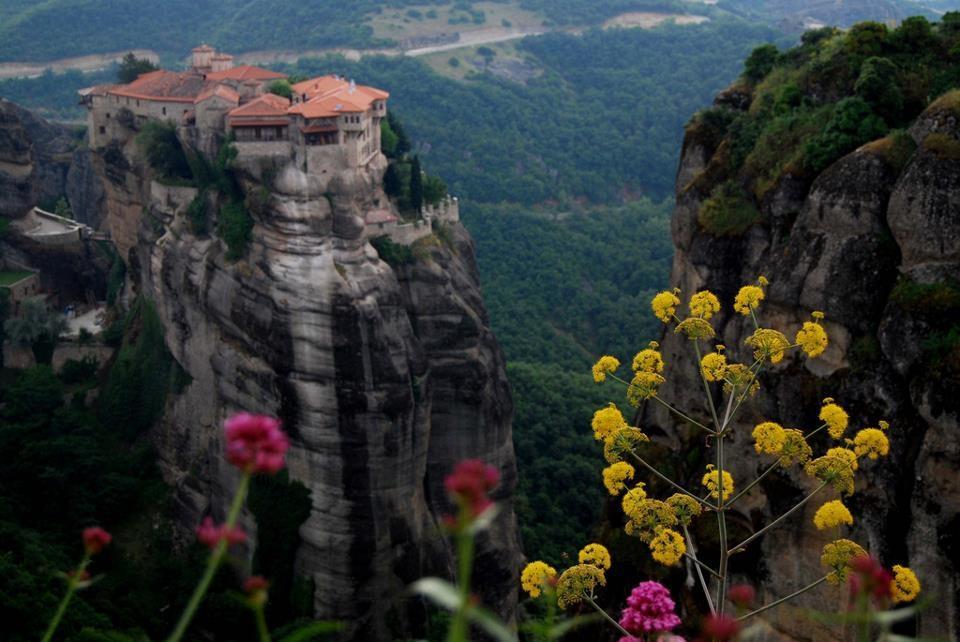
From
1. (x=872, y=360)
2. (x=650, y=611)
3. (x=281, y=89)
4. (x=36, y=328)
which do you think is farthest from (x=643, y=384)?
(x=36, y=328)

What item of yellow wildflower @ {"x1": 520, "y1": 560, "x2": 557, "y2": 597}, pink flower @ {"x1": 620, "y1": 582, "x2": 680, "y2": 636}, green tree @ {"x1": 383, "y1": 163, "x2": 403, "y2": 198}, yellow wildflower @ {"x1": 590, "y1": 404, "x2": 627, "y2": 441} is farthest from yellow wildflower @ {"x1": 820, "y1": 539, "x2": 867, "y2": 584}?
green tree @ {"x1": 383, "y1": 163, "x2": 403, "y2": 198}

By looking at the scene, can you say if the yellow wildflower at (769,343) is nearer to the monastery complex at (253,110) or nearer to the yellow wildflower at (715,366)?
the yellow wildflower at (715,366)

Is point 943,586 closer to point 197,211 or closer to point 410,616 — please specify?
point 410,616

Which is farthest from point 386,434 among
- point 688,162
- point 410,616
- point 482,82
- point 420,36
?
point 420,36

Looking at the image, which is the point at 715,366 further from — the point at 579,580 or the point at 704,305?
the point at 579,580

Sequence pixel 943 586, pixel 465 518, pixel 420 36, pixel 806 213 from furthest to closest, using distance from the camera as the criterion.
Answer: pixel 420 36 → pixel 806 213 → pixel 943 586 → pixel 465 518

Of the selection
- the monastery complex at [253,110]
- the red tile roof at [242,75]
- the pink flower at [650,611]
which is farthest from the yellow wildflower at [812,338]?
the red tile roof at [242,75]
